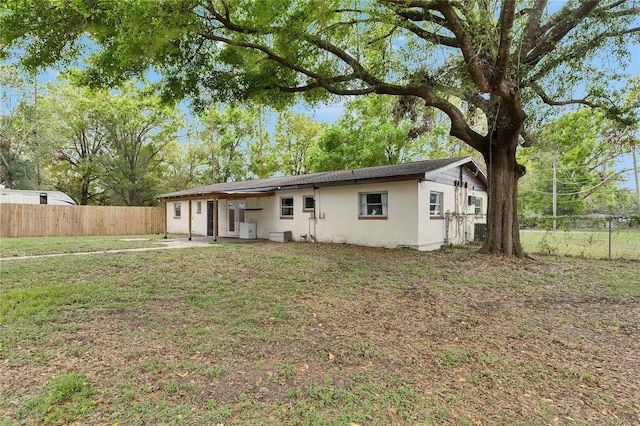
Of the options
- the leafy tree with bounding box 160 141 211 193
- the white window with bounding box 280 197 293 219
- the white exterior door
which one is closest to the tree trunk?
the white window with bounding box 280 197 293 219

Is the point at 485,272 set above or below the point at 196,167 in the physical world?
below

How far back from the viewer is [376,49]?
947 cm

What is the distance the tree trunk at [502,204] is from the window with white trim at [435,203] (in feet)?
7.78

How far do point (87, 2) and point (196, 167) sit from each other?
25510mm

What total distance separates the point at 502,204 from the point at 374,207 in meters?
4.12

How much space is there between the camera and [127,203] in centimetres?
2739

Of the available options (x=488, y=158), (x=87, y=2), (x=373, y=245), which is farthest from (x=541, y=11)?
(x=87, y=2)

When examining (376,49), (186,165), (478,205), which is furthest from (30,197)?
(478,205)

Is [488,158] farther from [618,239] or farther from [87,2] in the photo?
[87,2]

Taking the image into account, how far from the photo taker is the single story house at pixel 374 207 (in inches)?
440

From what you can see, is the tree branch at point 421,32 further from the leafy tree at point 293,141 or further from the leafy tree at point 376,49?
the leafy tree at point 293,141

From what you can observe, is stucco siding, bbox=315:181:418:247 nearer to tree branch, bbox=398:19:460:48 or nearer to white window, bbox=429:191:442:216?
white window, bbox=429:191:442:216

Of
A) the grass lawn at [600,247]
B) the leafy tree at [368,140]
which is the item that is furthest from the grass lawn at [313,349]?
the leafy tree at [368,140]

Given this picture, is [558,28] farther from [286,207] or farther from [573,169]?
[573,169]
